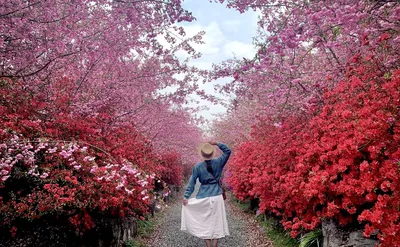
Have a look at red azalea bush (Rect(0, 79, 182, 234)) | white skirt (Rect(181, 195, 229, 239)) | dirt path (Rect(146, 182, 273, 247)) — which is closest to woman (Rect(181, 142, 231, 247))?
white skirt (Rect(181, 195, 229, 239))

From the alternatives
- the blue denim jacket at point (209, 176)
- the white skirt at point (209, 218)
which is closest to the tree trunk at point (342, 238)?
the white skirt at point (209, 218)

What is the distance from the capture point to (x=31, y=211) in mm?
3988

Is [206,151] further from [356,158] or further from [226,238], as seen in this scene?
[226,238]

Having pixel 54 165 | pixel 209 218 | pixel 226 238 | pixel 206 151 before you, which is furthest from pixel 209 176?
pixel 226 238

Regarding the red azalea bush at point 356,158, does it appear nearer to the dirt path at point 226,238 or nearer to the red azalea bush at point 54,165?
the dirt path at point 226,238

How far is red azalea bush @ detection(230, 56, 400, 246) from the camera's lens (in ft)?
10.6

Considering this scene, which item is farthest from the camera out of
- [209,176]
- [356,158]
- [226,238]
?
[226,238]

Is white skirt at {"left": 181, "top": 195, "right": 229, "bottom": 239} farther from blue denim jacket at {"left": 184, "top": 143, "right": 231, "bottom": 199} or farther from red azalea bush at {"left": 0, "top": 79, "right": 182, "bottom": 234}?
red azalea bush at {"left": 0, "top": 79, "right": 182, "bottom": 234}

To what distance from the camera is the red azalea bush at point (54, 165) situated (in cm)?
387

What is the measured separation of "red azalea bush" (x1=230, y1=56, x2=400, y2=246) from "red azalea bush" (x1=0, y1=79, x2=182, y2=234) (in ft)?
7.79

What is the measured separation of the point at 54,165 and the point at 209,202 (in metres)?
2.45

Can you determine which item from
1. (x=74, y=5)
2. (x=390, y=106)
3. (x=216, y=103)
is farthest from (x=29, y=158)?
(x=216, y=103)

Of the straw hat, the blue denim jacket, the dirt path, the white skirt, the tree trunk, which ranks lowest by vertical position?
the dirt path

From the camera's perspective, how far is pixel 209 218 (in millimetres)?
5371
